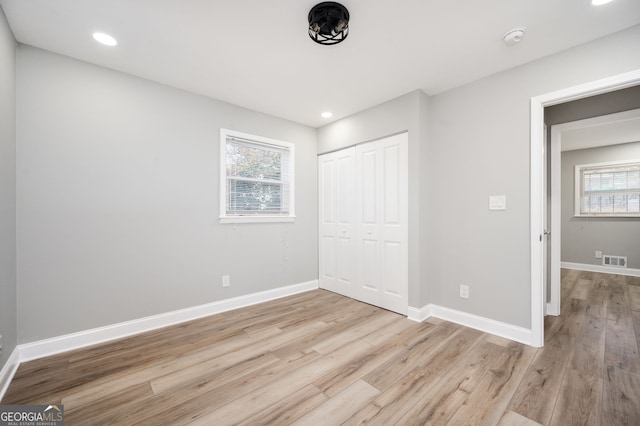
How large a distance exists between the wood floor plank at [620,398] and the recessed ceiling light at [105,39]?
4.19 meters

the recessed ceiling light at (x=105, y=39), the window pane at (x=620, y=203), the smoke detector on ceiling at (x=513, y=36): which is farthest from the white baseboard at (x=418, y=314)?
the window pane at (x=620, y=203)

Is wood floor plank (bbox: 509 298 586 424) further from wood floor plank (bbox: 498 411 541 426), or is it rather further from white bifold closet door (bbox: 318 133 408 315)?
white bifold closet door (bbox: 318 133 408 315)

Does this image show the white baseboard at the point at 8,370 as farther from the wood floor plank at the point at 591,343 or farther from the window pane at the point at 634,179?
the window pane at the point at 634,179

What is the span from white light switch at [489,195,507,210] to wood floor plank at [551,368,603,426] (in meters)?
1.39

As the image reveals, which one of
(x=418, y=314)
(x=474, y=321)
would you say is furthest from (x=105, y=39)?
(x=474, y=321)

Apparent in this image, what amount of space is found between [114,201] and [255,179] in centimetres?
154

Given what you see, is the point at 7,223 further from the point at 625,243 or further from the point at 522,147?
the point at 625,243

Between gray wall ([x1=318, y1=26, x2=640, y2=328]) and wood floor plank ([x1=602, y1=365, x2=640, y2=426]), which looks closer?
wood floor plank ([x1=602, y1=365, x2=640, y2=426])

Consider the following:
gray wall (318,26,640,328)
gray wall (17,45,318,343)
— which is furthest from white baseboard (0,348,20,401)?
gray wall (318,26,640,328)

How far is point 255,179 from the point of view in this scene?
355 centimetres

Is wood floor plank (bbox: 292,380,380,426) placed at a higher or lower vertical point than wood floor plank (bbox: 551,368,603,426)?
lower

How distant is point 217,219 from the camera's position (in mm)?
3195

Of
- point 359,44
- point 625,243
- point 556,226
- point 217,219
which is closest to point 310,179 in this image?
point 217,219

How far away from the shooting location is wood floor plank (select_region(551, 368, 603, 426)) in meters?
1.51
